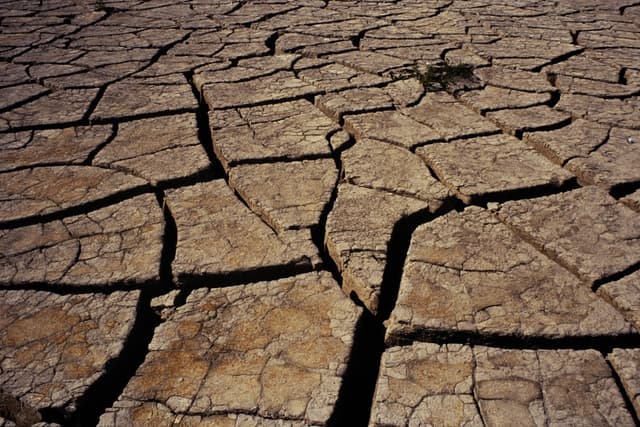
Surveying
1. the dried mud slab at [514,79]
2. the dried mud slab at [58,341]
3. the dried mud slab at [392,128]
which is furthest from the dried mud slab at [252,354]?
the dried mud slab at [514,79]

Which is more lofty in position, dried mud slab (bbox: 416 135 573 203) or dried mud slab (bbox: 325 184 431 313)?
dried mud slab (bbox: 325 184 431 313)

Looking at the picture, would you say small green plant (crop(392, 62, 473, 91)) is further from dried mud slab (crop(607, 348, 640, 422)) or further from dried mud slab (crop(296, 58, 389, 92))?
dried mud slab (crop(607, 348, 640, 422))

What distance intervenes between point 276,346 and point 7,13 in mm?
4696

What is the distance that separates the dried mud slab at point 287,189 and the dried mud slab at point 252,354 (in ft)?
0.99

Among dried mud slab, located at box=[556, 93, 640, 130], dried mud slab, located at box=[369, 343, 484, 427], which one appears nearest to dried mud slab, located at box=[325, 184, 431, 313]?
dried mud slab, located at box=[369, 343, 484, 427]

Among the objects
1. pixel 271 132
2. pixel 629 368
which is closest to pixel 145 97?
pixel 271 132

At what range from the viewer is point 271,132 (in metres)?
2.39

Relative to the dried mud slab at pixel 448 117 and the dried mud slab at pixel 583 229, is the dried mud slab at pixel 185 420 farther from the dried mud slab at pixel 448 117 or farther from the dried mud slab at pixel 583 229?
the dried mud slab at pixel 448 117

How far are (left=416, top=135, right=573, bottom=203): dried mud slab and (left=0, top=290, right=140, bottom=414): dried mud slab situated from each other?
3.83 ft

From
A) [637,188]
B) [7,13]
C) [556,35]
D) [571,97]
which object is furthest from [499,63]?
[7,13]

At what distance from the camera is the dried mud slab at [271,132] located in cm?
222

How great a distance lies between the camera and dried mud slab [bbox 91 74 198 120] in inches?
105

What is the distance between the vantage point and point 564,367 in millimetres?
1258

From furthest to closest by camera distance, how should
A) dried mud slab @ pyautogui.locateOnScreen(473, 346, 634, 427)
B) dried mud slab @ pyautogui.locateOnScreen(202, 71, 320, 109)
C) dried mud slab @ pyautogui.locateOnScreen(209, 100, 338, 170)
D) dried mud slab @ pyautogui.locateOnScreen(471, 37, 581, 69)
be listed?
dried mud slab @ pyautogui.locateOnScreen(471, 37, 581, 69), dried mud slab @ pyautogui.locateOnScreen(202, 71, 320, 109), dried mud slab @ pyautogui.locateOnScreen(209, 100, 338, 170), dried mud slab @ pyautogui.locateOnScreen(473, 346, 634, 427)
